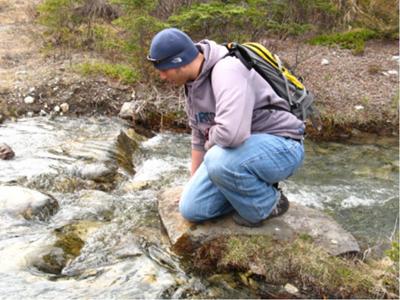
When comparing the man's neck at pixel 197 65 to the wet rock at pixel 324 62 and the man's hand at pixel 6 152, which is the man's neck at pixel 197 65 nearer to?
the man's hand at pixel 6 152

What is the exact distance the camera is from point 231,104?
3.15 meters

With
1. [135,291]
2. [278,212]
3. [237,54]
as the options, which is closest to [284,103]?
[237,54]

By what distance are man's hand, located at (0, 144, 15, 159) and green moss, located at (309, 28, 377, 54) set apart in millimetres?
6173

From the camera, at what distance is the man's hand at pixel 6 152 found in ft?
17.6

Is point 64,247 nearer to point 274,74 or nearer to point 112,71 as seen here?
point 274,74

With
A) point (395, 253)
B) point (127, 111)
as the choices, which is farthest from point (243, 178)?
point (127, 111)

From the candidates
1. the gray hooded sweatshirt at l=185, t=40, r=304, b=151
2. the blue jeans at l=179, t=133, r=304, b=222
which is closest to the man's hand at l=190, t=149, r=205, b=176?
the blue jeans at l=179, t=133, r=304, b=222

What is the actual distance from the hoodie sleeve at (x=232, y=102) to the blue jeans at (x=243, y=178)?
19 cm

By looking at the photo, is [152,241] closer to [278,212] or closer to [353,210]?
[278,212]

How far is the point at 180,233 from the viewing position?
3.81 meters

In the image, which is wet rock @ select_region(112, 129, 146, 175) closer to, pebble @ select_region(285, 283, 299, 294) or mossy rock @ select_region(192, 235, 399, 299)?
mossy rock @ select_region(192, 235, 399, 299)

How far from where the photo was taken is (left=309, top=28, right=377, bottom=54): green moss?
953cm

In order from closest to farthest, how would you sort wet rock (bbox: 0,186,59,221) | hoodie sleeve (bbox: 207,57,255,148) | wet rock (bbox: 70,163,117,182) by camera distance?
hoodie sleeve (bbox: 207,57,255,148) < wet rock (bbox: 0,186,59,221) < wet rock (bbox: 70,163,117,182)

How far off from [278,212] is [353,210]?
1.27 m
